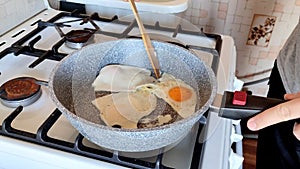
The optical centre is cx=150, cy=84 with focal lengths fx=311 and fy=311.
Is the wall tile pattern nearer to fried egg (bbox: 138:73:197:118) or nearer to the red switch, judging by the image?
fried egg (bbox: 138:73:197:118)

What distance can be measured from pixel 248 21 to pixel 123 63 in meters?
0.77

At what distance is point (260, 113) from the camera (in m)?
0.45

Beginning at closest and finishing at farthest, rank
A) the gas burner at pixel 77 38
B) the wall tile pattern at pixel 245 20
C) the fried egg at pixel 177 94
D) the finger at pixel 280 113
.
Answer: the finger at pixel 280 113 → the fried egg at pixel 177 94 → the gas burner at pixel 77 38 → the wall tile pattern at pixel 245 20

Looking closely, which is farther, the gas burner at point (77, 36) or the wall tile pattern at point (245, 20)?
the wall tile pattern at point (245, 20)

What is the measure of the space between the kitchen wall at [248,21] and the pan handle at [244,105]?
855 millimetres

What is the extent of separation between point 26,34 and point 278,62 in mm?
710

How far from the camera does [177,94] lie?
1.85 feet

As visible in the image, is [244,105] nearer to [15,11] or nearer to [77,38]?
[77,38]

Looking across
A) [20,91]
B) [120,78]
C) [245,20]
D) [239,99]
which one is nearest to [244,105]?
[239,99]

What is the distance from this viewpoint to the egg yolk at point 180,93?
0.55 m

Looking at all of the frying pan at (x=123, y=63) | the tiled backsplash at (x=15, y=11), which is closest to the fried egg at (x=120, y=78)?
the frying pan at (x=123, y=63)

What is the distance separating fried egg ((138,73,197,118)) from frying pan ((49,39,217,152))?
0.04 ft

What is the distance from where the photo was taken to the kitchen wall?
121 centimetres

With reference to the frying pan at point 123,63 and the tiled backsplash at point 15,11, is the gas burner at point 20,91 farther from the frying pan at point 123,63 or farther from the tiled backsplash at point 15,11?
the tiled backsplash at point 15,11
